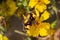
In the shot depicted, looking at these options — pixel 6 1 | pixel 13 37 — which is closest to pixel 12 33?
pixel 13 37

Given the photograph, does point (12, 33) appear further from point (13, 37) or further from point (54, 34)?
point (54, 34)

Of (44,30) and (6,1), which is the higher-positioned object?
(6,1)

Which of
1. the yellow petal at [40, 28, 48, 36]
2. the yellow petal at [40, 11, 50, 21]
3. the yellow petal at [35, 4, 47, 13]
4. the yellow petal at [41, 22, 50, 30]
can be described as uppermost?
the yellow petal at [35, 4, 47, 13]

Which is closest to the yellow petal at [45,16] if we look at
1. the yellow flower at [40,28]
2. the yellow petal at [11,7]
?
the yellow flower at [40,28]

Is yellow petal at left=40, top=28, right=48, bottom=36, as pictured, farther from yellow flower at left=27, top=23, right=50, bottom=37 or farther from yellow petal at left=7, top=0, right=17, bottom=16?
yellow petal at left=7, top=0, right=17, bottom=16


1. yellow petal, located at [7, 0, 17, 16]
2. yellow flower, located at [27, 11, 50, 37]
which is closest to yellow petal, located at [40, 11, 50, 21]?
yellow flower, located at [27, 11, 50, 37]

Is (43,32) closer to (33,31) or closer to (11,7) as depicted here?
(33,31)

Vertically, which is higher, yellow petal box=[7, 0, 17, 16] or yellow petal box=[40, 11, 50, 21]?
yellow petal box=[7, 0, 17, 16]

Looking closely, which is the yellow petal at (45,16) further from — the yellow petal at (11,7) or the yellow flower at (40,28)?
the yellow petal at (11,7)

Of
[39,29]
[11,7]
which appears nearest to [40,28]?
[39,29]

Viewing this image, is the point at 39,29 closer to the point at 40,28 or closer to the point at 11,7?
the point at 40,28

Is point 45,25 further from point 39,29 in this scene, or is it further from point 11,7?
point 11,7
